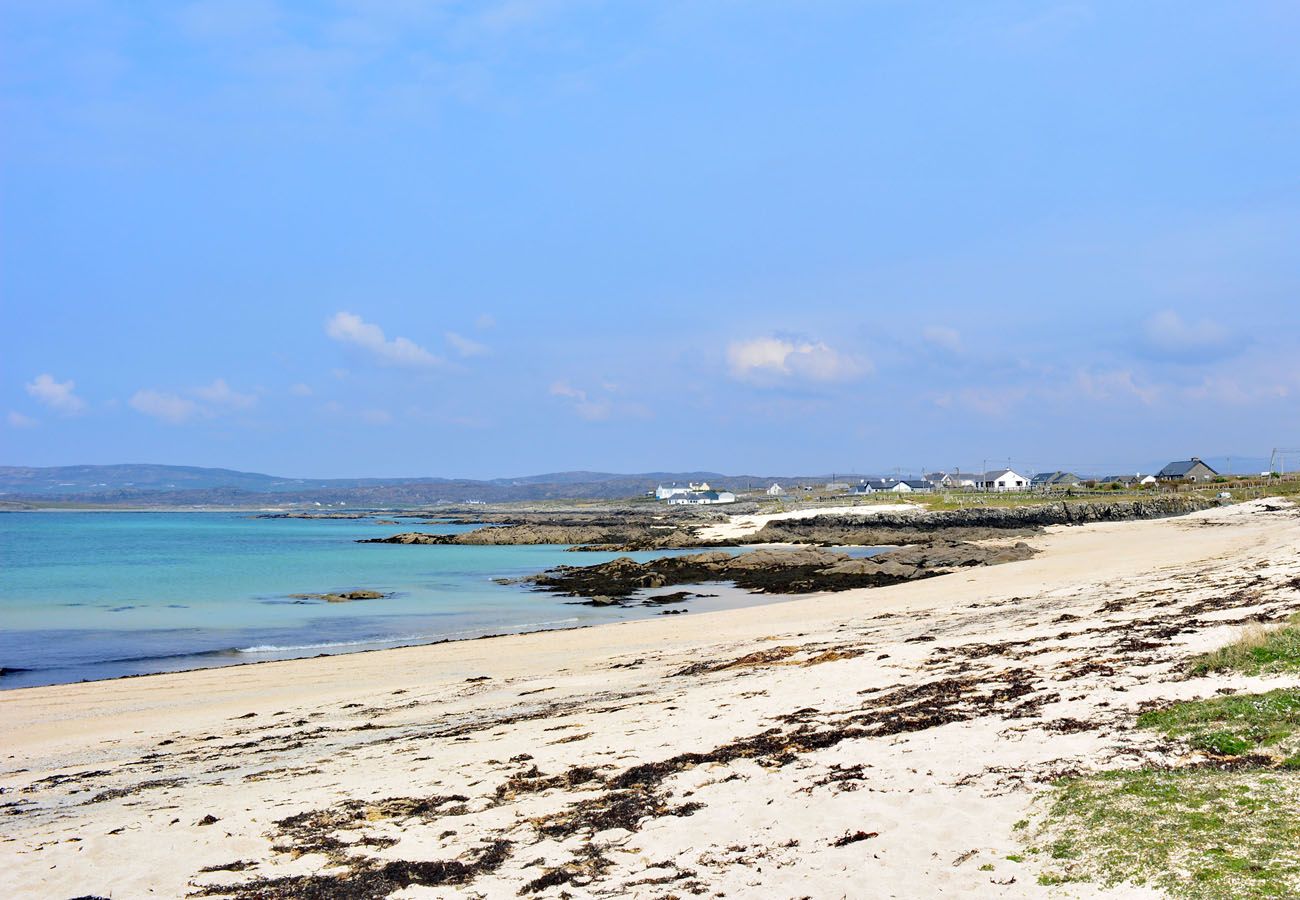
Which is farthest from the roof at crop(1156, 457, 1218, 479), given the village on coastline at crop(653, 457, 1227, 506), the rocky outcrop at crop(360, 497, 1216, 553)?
the rocky outcrop at crop(360, 497, 1216, 553)

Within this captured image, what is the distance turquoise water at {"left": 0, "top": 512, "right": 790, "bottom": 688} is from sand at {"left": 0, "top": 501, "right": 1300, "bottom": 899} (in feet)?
18.5

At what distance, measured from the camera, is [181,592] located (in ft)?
132

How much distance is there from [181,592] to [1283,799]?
4275cm

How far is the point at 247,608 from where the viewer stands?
112ft

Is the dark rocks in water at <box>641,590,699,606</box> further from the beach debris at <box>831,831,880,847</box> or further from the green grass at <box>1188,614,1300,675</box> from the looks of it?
the beach debris at <box>831,831,880,847</box>

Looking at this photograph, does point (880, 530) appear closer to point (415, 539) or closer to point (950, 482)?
point (415, 539)

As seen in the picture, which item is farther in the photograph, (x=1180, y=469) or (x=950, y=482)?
(x=950, y=482)

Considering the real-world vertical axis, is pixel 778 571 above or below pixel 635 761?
below

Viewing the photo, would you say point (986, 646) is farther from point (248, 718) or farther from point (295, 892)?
point (248, 718)

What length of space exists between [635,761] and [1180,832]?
5.10 m

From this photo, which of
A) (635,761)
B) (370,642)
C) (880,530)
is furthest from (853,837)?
(880,530)

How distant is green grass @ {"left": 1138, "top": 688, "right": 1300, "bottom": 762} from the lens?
6938 mm

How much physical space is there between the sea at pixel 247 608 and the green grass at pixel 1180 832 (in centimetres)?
2050

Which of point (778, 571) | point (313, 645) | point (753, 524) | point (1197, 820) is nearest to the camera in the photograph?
point (1197, 820)
